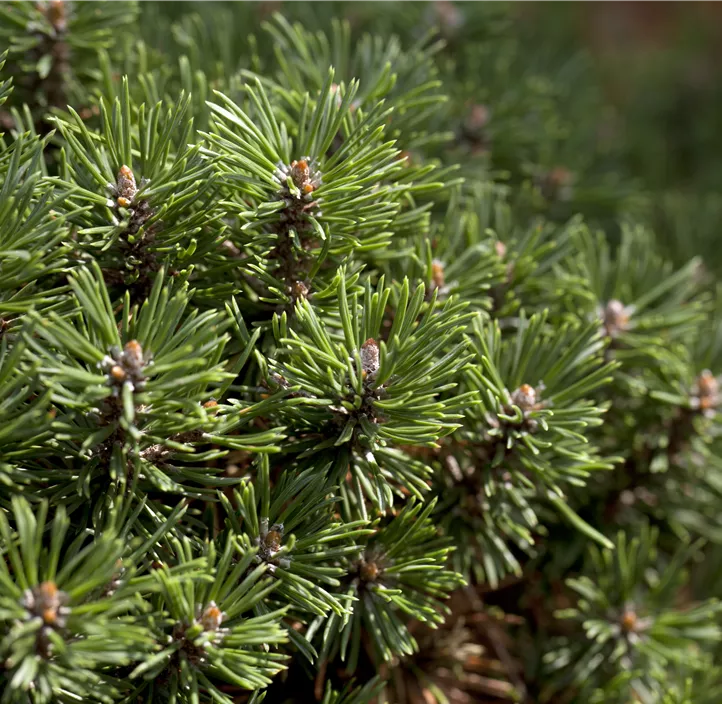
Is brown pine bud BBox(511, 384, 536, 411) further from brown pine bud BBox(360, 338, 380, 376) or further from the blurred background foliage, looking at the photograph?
the blurred background foliage

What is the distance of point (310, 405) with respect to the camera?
1.55 ft

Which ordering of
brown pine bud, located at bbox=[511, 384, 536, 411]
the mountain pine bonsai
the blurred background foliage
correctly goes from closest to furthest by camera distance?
1. the mountain pine bonsai
2. brown pine bud, located at bbox=[511, 384, 536, 411]
3. the blurred background foliage

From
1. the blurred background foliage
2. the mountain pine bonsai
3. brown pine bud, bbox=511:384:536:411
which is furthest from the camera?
the blurred background foliage

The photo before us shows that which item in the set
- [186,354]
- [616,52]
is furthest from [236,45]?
[616,52]

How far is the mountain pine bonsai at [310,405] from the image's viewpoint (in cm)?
42

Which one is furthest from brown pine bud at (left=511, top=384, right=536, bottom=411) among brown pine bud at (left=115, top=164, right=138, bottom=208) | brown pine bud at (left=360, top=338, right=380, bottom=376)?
brown pine bud at (left=115, top=164, right=138, bottom=208)

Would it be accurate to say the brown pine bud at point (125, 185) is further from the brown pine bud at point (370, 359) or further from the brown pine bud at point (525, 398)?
the brown pine bud at point (525, 398)

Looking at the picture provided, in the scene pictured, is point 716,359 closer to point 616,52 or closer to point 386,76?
point 386,76

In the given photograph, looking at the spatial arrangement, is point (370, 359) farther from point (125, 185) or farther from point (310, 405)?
point (125, 185)

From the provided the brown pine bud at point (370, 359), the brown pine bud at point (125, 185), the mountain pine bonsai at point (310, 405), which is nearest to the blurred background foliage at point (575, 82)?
the mountain pine bonsai at point (310, 405)

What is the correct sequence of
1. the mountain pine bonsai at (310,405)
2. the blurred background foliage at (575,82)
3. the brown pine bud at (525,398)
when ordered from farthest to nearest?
the blurred background foliage at (575,82) → the brown pine bud at (525,398) → the mountain pine bonsai at (310,405)

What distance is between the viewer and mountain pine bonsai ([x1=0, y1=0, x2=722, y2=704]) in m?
0.42

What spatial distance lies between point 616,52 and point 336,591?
127 cm

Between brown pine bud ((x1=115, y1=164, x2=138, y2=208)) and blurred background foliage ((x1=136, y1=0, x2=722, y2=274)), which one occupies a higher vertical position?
blurred background foliage ((x1=136, y1=0, x2=722, y2=274))
